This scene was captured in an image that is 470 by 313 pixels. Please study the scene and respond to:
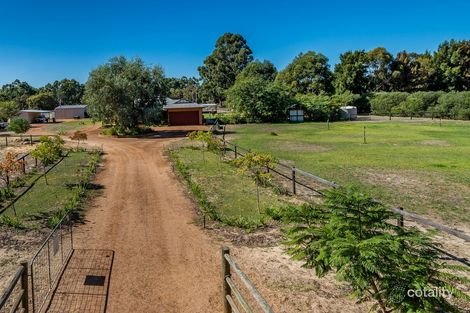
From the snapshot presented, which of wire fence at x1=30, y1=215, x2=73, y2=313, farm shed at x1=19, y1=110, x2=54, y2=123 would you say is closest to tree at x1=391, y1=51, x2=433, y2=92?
farm shed at x1=19, y1=110, x2=54, y2=123

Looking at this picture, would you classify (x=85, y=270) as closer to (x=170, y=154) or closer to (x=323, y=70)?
(x=170, y=154)

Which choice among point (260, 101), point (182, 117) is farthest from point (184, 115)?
point (260, 101)

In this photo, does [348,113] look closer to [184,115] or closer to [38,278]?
[184,115]

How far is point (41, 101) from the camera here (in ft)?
326

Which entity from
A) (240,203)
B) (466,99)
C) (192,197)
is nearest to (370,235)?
(240,203)

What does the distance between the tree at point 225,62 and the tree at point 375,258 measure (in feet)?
298

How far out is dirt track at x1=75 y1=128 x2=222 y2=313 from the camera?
7828 millimetres

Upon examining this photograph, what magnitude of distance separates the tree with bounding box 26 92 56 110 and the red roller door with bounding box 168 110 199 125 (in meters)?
64.0

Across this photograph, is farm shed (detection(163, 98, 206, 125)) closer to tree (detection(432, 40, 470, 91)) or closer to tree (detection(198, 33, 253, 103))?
tree (detection(198, 33, 253, 103))

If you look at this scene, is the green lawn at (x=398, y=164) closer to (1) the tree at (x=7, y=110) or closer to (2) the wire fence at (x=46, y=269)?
(2) the wire fence at (x=46, y=269)

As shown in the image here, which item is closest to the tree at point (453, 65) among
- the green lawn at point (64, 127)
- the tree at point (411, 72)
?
the tree at point (411, 72)

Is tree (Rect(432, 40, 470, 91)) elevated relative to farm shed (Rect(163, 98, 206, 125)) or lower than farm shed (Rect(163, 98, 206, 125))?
elevated

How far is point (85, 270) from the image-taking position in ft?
29.7

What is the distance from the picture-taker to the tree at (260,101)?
5619cm
